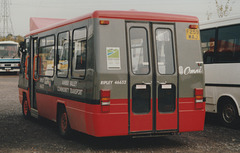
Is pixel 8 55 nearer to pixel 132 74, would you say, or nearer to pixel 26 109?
pixel 26 109

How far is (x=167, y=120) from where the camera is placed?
838 cm

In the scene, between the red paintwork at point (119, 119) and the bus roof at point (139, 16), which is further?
the bus roof at point (139, 16)

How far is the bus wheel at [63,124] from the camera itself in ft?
30.7

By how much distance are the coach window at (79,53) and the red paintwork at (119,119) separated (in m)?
0.63

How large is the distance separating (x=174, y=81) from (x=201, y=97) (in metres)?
0.70

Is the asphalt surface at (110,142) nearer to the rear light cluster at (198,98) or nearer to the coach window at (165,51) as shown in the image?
the rear light cluster at (198,98)

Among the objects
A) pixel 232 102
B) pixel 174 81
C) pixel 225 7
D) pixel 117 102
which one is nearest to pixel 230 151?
pixel 174 81

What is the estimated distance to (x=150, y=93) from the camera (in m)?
8.25

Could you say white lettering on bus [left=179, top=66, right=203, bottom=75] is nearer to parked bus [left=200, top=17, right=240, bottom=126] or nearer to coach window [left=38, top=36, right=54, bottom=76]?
parked bus [left=200, top=17, right=240, bottom=126]

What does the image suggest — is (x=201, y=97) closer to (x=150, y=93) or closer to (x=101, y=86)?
(x=150, y=93)

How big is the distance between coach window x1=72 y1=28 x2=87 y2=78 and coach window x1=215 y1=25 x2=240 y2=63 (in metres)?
4.55

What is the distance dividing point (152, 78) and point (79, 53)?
1.58 meters

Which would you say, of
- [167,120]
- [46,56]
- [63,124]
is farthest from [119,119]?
[46,56]

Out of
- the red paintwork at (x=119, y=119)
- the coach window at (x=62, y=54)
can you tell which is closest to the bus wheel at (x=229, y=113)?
the red paintwork at (x=119, y=119)
